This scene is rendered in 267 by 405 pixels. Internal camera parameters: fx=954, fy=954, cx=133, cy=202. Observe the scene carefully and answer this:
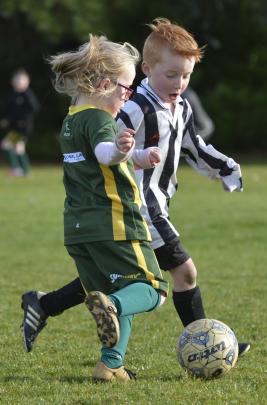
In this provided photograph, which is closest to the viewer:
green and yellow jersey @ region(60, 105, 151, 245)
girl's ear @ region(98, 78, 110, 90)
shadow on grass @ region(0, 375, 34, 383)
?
green and yellow jersey @ region(60, 105, 151, 245)

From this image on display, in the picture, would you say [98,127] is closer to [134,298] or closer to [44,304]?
[134,298]

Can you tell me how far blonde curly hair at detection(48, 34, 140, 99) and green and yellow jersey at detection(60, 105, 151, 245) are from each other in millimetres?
123

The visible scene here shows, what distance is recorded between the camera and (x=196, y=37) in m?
28.3

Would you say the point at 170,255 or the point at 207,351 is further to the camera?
the point at 170,255

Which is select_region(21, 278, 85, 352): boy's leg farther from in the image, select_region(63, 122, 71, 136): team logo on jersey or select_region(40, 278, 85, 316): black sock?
select_region(63, 122, 71, 136): team logo on jersey

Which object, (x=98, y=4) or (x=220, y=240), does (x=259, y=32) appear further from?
(x=220, y=240)

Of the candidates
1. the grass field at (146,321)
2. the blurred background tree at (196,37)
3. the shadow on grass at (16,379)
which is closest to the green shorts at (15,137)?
the blurred background tree at (196,37)

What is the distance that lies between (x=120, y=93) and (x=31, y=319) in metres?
1.33

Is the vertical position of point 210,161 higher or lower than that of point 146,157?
lower

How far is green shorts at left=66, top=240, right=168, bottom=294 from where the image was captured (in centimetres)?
460

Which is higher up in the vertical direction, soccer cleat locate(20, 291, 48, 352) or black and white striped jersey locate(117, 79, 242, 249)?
black and white striped jersey locate(117, 79, 242, 249)

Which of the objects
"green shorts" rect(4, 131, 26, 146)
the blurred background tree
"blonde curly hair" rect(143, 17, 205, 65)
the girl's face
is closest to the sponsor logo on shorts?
the girl's face

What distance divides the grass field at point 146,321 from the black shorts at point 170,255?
54 cm

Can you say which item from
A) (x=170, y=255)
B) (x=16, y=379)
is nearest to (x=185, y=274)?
(x=170, y=255)
